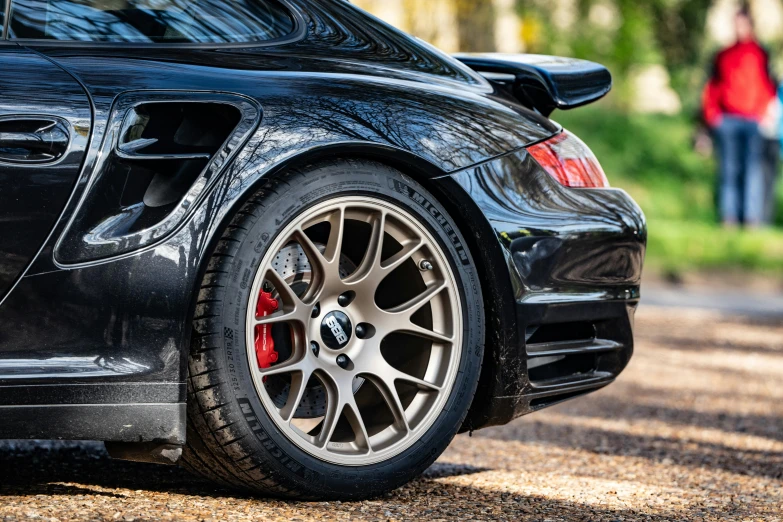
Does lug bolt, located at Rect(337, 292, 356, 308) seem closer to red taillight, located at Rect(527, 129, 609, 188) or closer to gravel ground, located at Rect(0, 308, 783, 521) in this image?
gravel ground, located at Rect(0, 308, 783, 521)

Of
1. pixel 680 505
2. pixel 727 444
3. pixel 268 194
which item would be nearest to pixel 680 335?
pixel 727 444

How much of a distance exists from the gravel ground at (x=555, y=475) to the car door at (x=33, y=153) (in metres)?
0.64

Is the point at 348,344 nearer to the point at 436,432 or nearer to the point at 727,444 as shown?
the point at 436,432

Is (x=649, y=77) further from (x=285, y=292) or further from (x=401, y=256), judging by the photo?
(x=285, y=292)

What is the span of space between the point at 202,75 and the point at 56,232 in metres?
0.52

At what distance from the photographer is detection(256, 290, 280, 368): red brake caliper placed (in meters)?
2.85

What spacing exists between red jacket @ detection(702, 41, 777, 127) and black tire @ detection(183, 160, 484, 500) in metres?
9.98

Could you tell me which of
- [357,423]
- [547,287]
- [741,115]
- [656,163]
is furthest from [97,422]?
[656,163]

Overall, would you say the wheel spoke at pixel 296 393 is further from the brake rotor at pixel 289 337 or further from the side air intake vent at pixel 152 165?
the side air intake vent at pixel 152 165

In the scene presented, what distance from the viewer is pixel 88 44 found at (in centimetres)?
275

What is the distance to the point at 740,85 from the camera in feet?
40.0

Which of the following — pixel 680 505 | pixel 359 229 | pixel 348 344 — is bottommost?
pixel 680 505

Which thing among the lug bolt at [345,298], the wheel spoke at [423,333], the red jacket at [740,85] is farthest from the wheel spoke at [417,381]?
the red jacket at [740,85]

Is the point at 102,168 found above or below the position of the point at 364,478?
above
